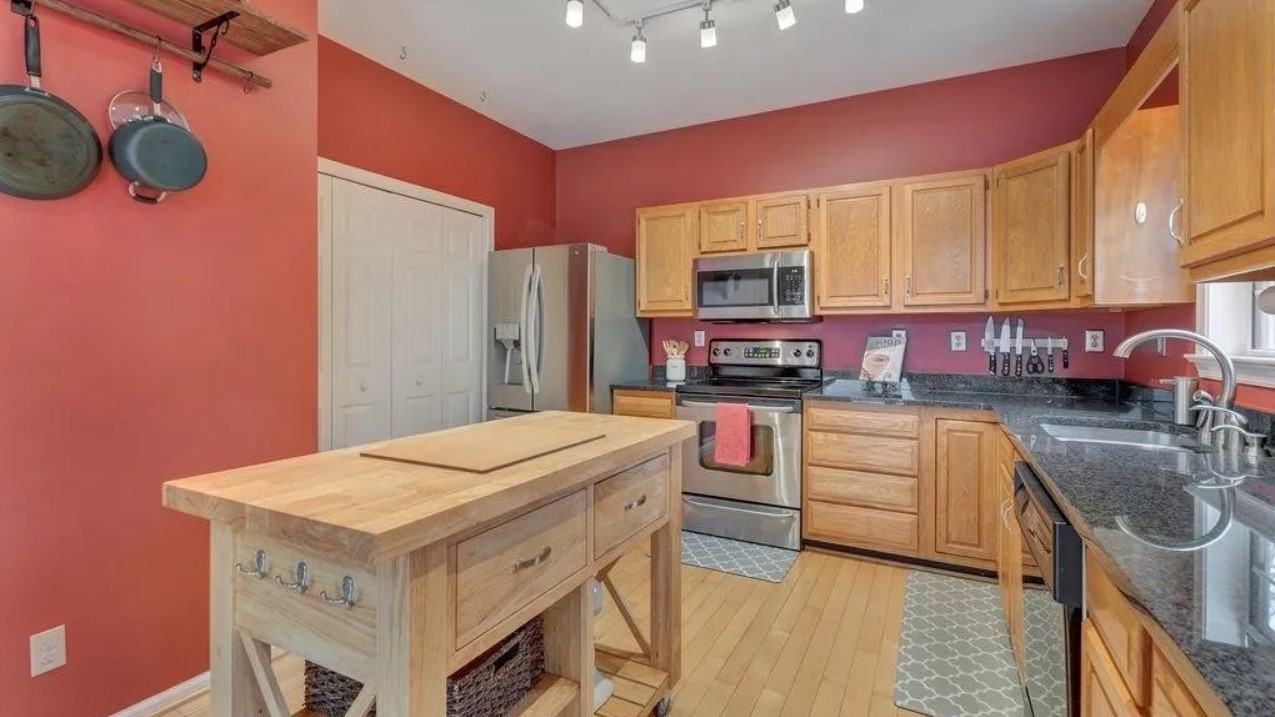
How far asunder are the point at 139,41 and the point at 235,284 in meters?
0.78

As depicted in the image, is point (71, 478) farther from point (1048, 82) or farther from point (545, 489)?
point (1048, 82)

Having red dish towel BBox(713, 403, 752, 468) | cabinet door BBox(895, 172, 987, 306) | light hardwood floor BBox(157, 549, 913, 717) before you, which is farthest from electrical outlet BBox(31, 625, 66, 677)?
cabinet door BBox(895, 172, 987, 306)

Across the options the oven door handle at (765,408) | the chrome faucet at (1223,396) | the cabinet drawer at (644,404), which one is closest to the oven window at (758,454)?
the oven door handle at (765,408)

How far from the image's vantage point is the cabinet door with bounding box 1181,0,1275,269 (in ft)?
3.59

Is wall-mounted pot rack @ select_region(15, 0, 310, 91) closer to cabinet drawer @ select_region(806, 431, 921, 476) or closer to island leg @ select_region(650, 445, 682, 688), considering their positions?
island leg @ select_region(650, 445, 682, 688)

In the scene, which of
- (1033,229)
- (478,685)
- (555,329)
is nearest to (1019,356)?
(1033,229)

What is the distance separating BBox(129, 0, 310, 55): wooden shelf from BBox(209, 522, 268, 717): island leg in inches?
65.2

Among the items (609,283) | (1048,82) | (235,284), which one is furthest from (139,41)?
(1048,82)

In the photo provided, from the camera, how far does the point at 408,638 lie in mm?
895

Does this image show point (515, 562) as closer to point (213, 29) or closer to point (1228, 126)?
point (1228, 126)

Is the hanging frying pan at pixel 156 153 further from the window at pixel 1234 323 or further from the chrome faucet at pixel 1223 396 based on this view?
the window at pixel 1234 323

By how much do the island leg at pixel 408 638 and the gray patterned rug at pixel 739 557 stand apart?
2.21 meters

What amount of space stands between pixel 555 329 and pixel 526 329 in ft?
0.67

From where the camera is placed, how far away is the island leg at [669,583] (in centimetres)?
181
